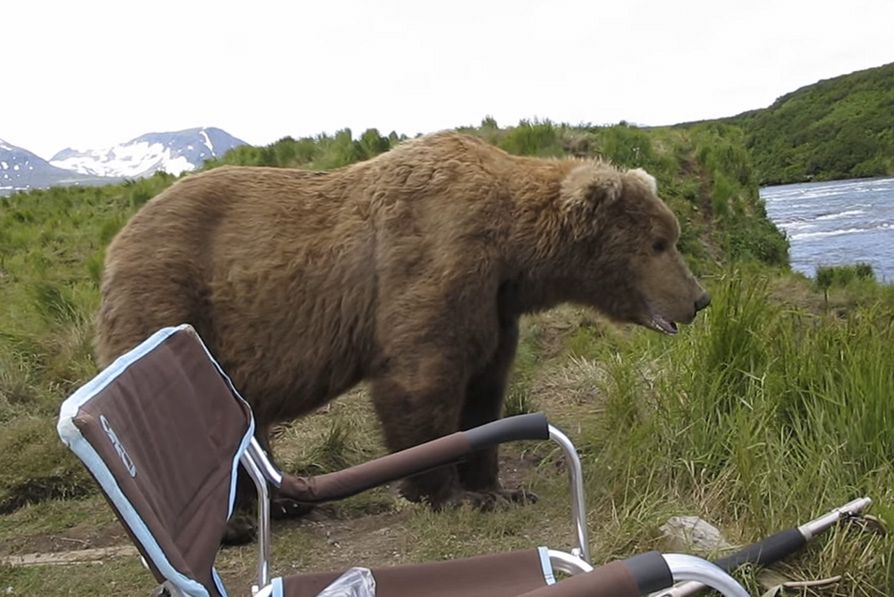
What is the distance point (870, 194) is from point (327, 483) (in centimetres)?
1601

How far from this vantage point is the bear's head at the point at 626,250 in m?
4.34

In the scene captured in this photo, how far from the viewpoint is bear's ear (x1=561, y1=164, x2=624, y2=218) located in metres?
4.32

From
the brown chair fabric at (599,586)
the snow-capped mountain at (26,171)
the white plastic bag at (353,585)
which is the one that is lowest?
the white plastic bag at (353,585)

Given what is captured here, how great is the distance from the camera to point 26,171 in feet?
179

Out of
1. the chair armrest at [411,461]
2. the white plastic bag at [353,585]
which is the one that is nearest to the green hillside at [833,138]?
the chair armrest at [411,461]

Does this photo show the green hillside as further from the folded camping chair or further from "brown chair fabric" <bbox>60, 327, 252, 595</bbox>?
"brown chair fabric" <bbox>60, 327, 252, 595</bbox>

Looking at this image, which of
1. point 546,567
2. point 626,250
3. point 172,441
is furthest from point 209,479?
point 626,250

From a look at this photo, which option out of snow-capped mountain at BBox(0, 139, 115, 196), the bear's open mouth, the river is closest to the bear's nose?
the bear's open mouth

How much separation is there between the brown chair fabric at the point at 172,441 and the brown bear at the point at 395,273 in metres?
1.72

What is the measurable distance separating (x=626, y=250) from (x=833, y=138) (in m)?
18.8

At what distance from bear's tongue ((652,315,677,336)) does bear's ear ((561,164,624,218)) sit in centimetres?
61

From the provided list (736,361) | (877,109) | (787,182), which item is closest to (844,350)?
(736,361)

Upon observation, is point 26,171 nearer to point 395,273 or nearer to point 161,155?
point 161,155

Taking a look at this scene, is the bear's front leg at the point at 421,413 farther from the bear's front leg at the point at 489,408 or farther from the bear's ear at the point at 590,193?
the bear's ear at the point at 590,193
